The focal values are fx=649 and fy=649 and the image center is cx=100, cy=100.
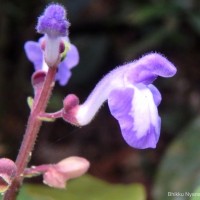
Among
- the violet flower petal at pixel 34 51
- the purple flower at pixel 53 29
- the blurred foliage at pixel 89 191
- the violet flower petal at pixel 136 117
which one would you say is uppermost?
the violet flower petal at pixel 34 51

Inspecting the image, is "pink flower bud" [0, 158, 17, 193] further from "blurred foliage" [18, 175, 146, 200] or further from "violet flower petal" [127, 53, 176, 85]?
"blurred foliage" [18, 175, 146, 200]

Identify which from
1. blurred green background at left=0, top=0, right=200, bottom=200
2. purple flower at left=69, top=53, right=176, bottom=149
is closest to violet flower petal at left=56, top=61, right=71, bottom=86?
purple flower at left=69, top=53, right=176, bottom=149

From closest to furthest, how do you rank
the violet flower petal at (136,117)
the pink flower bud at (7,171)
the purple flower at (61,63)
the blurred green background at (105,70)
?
the violet flower petal at (136,117) < the pink flower bud at (7,171) < the purple flower at (61,63) < the blurred green background at (105,70)

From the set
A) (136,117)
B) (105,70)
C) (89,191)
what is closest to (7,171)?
(136,117)

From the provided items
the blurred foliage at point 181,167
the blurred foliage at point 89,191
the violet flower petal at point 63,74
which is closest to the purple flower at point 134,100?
the violet flower petal at point 63,74

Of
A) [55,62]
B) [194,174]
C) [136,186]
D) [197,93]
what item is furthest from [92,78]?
[55,62]

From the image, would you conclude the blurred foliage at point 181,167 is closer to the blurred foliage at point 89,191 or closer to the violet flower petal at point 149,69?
the blurred foliage at point 89,191
